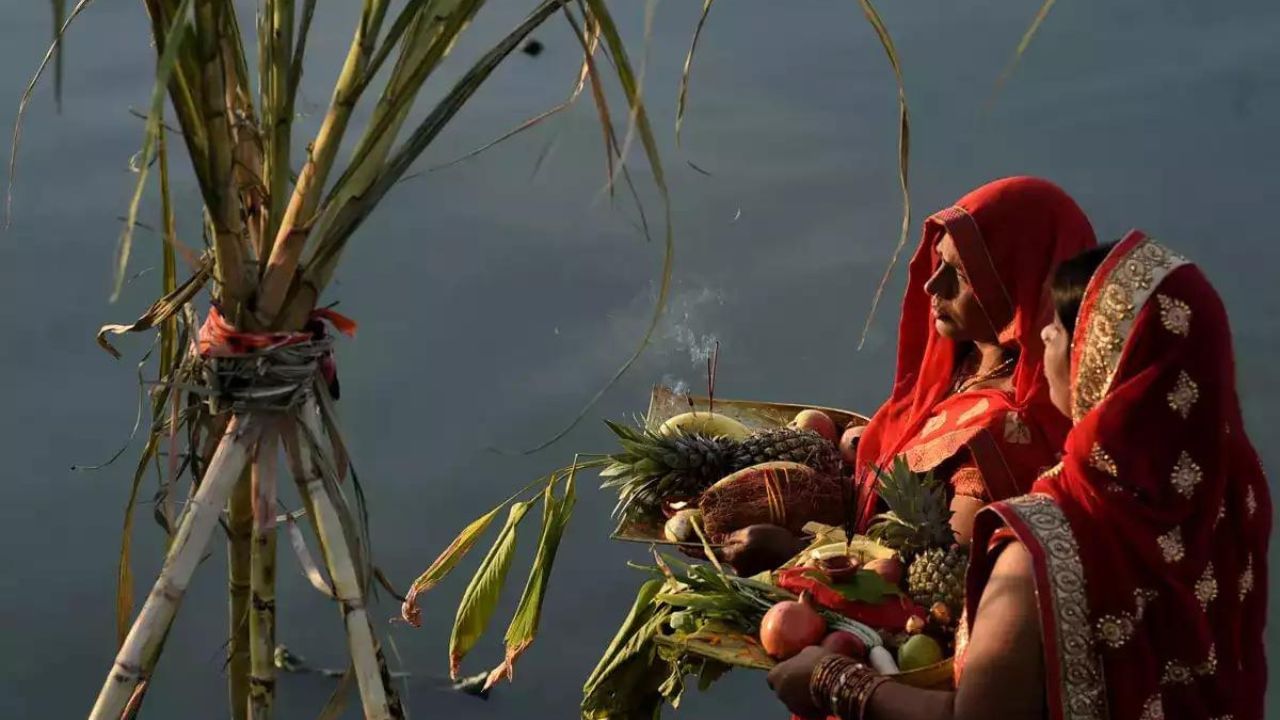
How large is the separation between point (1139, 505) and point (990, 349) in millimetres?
720

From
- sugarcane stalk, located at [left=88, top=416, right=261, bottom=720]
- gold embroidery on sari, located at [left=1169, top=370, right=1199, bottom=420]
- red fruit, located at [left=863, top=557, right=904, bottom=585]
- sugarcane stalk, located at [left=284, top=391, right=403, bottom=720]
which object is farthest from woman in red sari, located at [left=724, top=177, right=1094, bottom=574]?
sugarcane stalk, located at [left=88, top=416, right=261, bottom=720]

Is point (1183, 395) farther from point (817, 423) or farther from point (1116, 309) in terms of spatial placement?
point (817, 423)

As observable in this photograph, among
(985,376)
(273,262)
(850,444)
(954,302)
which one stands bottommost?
(850,444)

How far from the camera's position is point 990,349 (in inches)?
92.3

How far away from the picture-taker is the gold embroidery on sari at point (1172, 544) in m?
1.66

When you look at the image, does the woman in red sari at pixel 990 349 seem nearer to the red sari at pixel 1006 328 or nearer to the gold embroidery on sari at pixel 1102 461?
the red sari at pixel 1006 328

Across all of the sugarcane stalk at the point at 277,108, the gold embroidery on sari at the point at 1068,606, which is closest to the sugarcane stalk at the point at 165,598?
the sugarcane stalk at the point at 277,108

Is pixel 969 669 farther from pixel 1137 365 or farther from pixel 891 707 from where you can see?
pixel 1137 365

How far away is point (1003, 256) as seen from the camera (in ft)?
7.33

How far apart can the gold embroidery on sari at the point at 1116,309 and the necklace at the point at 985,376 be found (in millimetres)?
631

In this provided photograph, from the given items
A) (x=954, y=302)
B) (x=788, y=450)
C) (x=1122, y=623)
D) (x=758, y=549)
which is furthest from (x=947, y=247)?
(x=1122, y=623)

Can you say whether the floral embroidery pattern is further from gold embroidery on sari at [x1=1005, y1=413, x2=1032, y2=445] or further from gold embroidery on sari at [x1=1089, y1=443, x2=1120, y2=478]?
gold embroidery on sari at [x1=1005, y1=413, x2=1032, y2=445]

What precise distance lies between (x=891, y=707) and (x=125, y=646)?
88 cm

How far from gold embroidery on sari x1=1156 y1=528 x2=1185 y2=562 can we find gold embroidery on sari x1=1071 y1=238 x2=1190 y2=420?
0.54 feet
